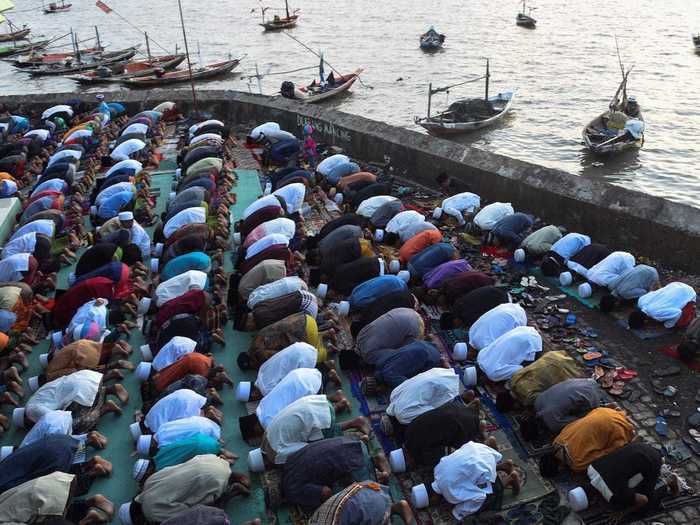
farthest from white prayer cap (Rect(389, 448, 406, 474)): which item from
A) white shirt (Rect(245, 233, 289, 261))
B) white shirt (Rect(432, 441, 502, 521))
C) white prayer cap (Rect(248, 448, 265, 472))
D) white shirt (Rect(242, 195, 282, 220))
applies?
white shirt (Rect(242, 195, 282, 220))

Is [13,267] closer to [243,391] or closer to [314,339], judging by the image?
[243,391]

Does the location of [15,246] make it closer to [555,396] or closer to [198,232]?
[198,232]

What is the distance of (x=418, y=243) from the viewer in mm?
10141

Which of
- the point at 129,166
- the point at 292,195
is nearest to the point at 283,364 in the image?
the point at 292,195

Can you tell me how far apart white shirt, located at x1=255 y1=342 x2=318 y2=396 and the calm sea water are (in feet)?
49.1

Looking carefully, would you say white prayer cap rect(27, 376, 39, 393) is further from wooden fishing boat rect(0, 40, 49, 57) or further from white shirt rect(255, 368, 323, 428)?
wooden fishing boat rect(0, 40, 49, 57)

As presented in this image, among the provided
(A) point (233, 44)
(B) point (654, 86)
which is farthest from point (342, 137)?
(A) point (233, 44)

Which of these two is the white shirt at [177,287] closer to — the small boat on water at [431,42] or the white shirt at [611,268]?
the white shirt at [611,268]

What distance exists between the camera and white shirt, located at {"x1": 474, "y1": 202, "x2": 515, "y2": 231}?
1058 cm

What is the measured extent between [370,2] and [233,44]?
14073 millimetres

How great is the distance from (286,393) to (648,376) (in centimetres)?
414

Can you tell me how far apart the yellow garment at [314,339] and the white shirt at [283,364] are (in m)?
0.39

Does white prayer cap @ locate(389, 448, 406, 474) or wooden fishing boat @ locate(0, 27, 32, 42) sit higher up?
white prayer cap @ locate(389, 448, 406, 474)

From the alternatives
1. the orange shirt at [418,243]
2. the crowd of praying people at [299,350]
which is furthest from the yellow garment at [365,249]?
the orange shirt at [418,243]
